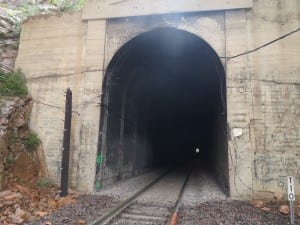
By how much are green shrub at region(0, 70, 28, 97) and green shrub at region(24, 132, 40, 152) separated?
1725 millimetres

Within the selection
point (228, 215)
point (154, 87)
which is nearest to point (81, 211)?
point (228, 215)

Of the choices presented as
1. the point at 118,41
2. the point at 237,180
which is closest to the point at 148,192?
the point at 237,180

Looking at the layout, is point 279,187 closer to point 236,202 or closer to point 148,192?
point 236,202

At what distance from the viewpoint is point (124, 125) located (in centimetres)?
1519

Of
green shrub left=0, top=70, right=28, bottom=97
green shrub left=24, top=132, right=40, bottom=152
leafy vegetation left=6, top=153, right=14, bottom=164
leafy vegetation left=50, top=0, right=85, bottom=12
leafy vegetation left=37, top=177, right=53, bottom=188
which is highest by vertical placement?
leafy vegetation left=50, top=0, right=85, bottom=12

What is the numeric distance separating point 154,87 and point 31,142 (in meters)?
9.20

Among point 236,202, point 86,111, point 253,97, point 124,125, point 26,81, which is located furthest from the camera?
point 124,125

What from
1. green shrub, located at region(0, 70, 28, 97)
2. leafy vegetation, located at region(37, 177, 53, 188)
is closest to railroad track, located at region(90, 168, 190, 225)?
leafy vegetation, located at region(37, 177, 53, 188)

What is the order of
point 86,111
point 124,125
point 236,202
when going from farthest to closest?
1. point 124,125
2. point 86,111
3. point 236,202

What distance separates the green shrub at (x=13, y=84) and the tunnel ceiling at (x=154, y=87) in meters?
3.35

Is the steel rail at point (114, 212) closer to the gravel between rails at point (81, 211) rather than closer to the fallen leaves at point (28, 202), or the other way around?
the gravel between rails at point (81, 211)

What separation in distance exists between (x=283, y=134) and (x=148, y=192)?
210 inches

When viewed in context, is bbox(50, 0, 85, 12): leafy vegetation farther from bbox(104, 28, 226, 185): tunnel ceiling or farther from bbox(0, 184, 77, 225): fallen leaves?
bbox(0, 184, 77, 225): fallen leaves

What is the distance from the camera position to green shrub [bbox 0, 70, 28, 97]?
1202 centimetres
